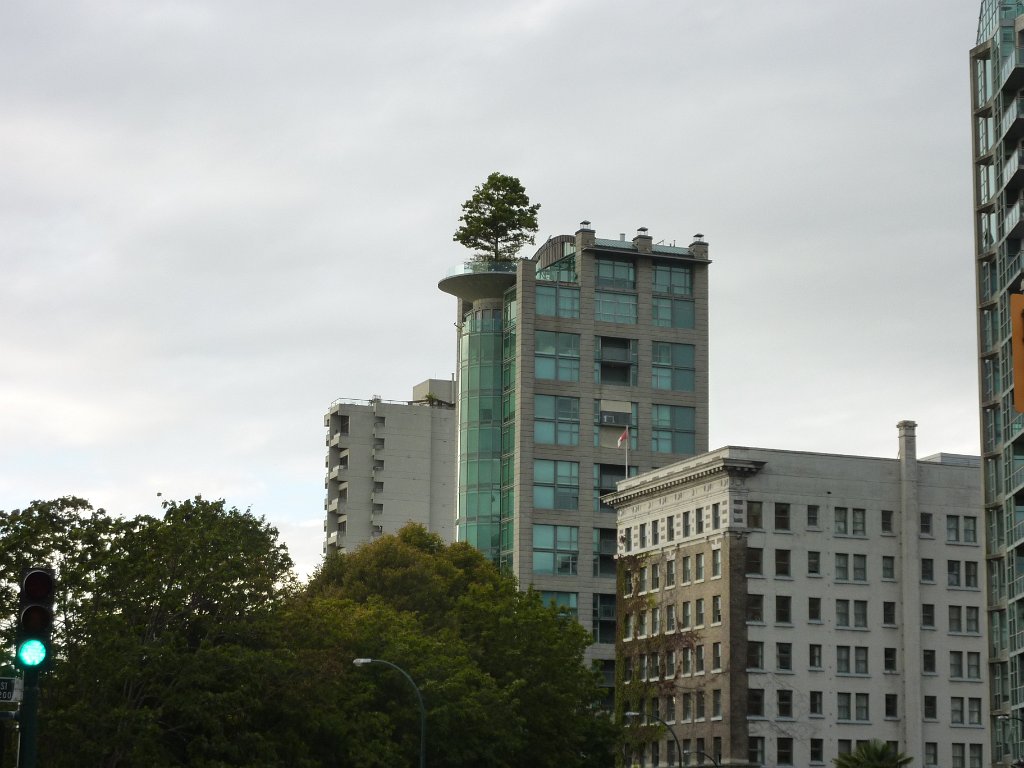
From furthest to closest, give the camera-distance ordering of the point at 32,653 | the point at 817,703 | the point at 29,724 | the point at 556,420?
the point at 556,420, the point at 817,703, the point at 29,724, the point at 32,653

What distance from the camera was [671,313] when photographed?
14775 centimetres

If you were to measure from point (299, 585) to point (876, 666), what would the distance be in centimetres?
5725

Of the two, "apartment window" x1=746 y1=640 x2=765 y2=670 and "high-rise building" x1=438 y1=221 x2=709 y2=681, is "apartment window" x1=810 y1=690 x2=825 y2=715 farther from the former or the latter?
"high-rise building" x1=438 y1=221 x2=709 y2=681

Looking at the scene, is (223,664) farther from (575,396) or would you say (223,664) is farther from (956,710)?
(575,396)

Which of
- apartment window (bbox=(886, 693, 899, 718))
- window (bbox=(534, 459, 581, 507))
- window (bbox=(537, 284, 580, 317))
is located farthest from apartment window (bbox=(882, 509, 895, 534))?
window (bbox=(537, 284, 580, 317))

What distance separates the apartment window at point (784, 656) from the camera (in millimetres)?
115000

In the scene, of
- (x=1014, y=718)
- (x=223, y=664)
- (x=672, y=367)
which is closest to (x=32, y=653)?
(x=223, y=664)

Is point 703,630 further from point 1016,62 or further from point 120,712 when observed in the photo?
point 120,712

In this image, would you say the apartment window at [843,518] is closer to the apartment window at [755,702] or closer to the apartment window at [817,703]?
the apartment window at [817,703]

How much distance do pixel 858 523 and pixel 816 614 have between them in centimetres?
712

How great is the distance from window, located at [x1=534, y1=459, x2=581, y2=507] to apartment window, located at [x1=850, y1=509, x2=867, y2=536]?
28.9 m

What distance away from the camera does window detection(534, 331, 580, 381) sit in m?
143

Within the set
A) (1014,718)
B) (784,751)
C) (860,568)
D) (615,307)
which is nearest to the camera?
(1014,718)

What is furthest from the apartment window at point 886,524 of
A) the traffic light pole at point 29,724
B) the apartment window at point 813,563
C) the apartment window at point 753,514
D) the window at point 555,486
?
the traffic light pole at point 29,724
